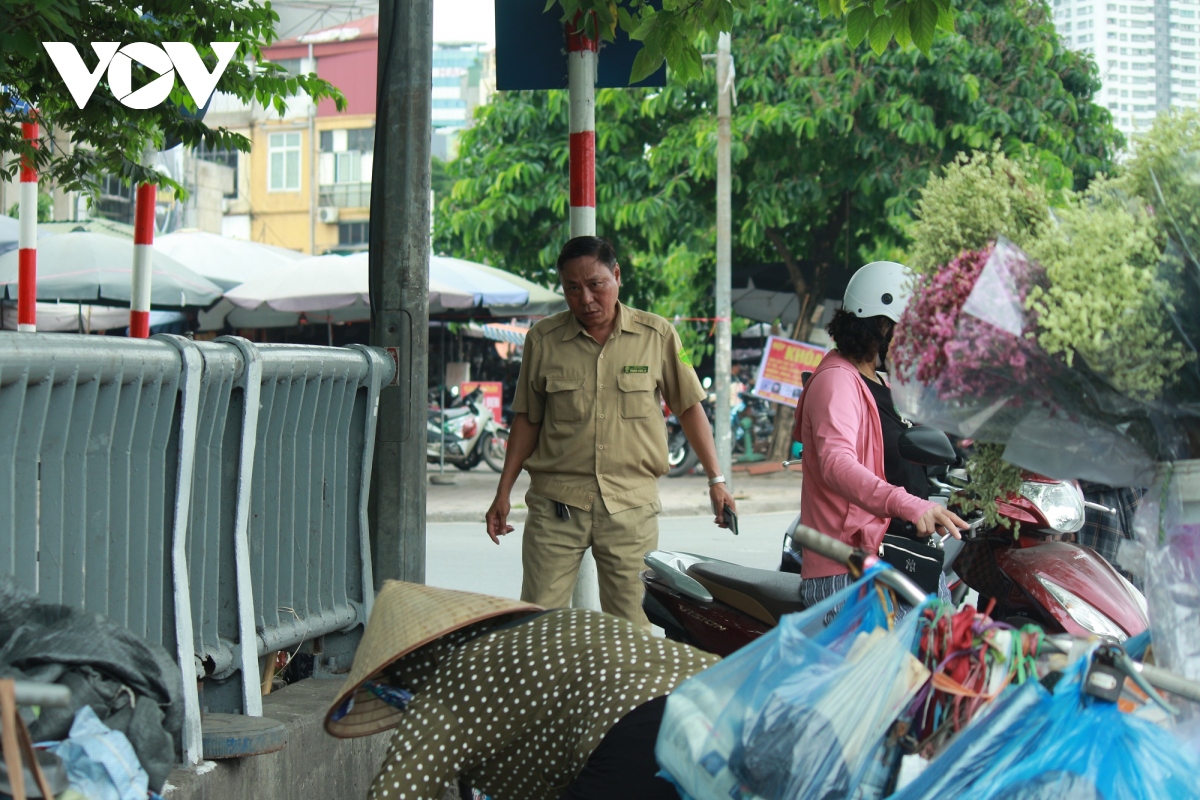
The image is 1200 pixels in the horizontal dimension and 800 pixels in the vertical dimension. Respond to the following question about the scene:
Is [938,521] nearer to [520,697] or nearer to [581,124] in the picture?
[520,697]

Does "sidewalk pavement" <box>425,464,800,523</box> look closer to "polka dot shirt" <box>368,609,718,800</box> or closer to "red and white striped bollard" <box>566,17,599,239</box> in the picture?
"red and white striped bollard" <box>566,17,599,239</box>

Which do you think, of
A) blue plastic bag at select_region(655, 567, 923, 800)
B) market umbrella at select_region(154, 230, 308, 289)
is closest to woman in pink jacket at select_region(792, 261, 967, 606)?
blue plastic bag at select_region(655, 567, 923, 800)

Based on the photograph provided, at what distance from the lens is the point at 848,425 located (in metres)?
3.22

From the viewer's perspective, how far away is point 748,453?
659 inches

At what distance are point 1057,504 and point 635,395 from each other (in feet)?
5.09

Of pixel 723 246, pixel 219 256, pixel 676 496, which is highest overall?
pixel 723 246

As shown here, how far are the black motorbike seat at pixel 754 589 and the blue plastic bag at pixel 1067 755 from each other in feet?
6.24

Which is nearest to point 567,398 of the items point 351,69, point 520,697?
point 520,697

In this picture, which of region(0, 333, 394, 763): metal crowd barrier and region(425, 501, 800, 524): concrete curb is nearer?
region(0, 333, 394, 763): metal crowd barrier

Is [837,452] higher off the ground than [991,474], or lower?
lower

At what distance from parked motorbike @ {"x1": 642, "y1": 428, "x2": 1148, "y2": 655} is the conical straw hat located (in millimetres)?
1368

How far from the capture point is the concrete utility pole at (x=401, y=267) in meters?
4.08

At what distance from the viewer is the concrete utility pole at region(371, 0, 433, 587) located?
408 centimetres

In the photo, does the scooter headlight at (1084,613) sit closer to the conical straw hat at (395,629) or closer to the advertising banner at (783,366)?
the conical straw hat at (395,629)
